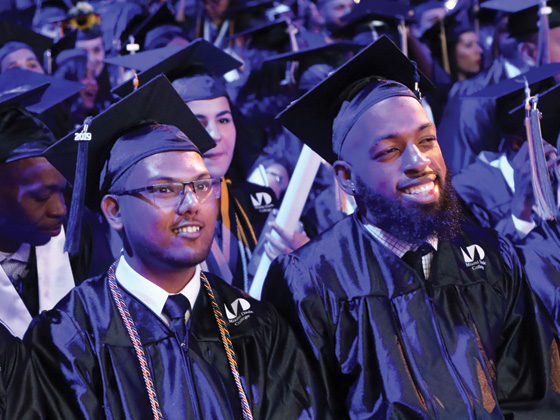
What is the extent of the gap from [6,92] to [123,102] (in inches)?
43.6

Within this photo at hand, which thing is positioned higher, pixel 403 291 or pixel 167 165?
pixel 167 165

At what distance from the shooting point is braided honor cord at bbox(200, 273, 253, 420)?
83.0 inches

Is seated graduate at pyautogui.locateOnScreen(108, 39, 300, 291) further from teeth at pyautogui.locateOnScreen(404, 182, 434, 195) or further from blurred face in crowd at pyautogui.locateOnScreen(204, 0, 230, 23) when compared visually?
blurred face in crowd at pyautogui.locateOnScreen(204, 0, 230, 23)

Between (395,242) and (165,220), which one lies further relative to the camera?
(395,242)

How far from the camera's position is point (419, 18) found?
4.71 meters

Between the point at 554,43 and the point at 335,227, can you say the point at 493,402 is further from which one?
the point at 554,43

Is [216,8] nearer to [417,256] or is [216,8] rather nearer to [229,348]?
[417,256]

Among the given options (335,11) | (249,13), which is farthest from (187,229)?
(249,13)

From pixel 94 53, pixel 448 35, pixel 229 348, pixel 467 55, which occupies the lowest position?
pixel 229 348

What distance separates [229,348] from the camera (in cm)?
218

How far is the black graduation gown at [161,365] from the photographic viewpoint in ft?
6.70

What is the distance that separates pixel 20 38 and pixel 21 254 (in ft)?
5.70

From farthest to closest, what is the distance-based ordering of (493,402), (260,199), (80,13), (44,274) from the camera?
(80,13), (260,199), (44,274), (493,402)

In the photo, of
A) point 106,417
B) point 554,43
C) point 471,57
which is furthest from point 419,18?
point 106,417
